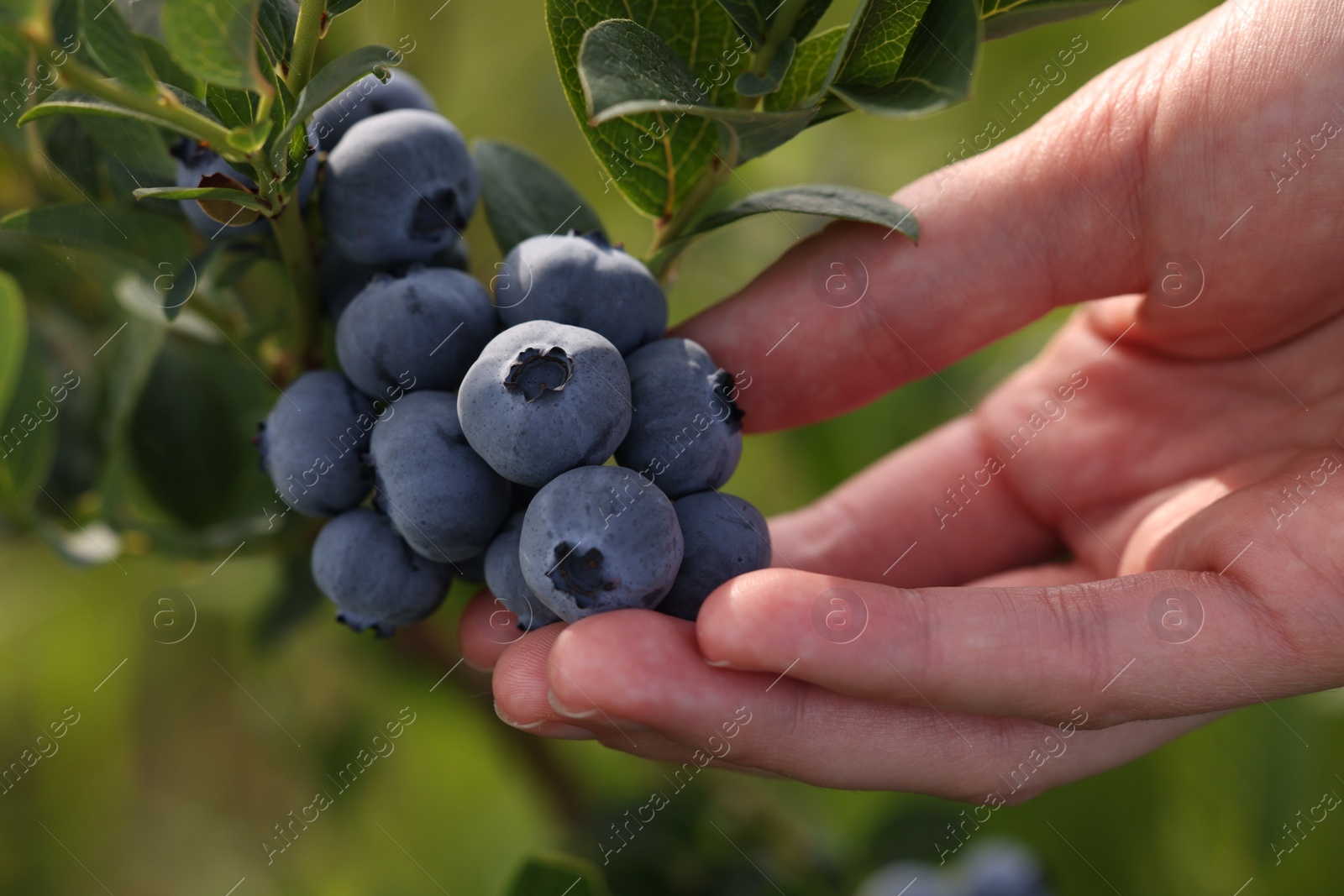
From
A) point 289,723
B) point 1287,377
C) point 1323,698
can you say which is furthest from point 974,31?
point 289,723

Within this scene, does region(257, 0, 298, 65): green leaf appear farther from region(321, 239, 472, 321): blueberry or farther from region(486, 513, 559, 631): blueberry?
region(486, 513, 559, 631): blueberry

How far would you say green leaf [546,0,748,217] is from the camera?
0.91m

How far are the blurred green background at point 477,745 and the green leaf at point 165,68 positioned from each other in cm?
61

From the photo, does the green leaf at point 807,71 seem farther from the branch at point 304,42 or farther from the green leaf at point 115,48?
the green leaf at point 115,48

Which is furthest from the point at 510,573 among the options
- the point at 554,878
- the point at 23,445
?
the point at 23,445

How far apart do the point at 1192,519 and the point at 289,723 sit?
1.83 meters

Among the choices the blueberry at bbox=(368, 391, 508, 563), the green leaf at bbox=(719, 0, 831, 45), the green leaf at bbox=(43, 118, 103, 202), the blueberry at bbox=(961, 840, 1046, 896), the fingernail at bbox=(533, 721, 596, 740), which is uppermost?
the green leaf at bbox=(43, 118, 103, 202)

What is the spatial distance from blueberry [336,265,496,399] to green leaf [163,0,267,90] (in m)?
0.30

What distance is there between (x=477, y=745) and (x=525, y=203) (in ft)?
5.66

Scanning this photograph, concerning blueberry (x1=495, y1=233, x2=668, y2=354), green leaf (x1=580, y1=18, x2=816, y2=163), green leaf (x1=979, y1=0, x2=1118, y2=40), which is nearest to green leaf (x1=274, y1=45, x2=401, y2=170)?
green leaf (x1=580, y1=18, x2=816, y2=163)

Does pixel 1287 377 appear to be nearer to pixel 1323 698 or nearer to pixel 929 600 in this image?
pixel 1323 698

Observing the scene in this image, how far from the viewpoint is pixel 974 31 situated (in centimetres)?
72

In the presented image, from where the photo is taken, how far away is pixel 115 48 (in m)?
0.71

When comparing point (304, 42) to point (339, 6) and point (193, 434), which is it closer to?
point (339, 6)
